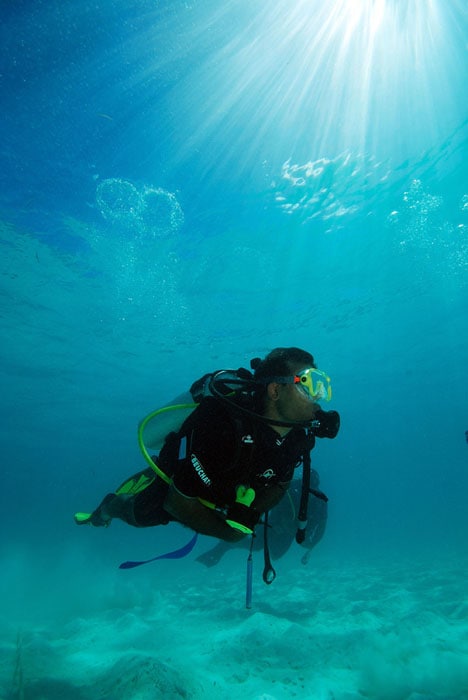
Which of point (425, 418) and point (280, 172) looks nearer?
point (280, 172)

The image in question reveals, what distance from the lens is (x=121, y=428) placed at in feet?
149

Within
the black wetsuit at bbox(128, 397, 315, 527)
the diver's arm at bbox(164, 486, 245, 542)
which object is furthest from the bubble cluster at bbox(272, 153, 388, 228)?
the diver's arm at bbox(164, 486, 245, 542)

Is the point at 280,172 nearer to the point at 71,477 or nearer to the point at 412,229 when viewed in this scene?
the point at 412,229

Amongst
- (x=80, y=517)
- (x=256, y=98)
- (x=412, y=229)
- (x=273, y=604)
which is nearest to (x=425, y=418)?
(x=412, y=229)

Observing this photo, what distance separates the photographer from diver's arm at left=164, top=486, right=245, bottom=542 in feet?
9.40

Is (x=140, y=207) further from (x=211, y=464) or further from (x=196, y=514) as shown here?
(x=196, y=514)

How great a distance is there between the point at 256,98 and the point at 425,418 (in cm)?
7146

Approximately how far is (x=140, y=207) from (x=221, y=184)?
10.9 feet

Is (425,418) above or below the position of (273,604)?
above

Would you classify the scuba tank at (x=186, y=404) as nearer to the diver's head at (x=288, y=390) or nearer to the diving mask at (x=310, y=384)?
the diver's head at (x=288, y=390)

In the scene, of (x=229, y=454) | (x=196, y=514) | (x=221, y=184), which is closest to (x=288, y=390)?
(x=229, y=454)

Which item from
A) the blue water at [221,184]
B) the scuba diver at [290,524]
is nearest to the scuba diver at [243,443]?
the scuba diver at [290,524]

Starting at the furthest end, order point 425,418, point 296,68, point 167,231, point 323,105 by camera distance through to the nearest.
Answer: point 425,418
point 167,231
point 323,105
point 296,68

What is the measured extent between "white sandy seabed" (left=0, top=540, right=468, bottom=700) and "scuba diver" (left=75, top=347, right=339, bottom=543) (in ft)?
14.1
